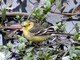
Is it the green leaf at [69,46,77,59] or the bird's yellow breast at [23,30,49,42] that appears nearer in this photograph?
the green leaf at [69,46,77,59]

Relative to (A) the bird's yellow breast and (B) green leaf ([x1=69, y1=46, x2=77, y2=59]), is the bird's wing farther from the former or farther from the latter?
(B) green leaf ([x1=69, y1=46, x2=77, y2=59])

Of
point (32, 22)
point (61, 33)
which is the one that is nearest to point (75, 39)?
point (61, 33)

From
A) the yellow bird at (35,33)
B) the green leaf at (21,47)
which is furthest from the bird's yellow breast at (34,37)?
the green leaf at (21,47)

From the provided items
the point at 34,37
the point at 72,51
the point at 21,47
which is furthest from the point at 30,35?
the point at 72,51

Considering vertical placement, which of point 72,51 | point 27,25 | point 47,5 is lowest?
point 72,51

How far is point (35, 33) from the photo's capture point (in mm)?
1974

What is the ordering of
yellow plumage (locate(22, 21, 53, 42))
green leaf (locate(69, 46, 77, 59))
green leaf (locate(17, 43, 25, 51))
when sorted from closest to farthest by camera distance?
green leaf (locate(69, 46, 77, 59)) → green leaf (locate(17, 43, 25, 51)) → yellow plumage (locate(22, 21, 53, 42))

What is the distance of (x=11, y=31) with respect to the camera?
2086 mm

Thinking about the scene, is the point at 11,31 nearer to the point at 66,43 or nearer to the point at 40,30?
the point at 40,30

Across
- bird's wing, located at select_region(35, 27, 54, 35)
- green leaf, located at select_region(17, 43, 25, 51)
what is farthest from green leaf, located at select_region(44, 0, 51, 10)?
green leaf, located at select_region(17, 43, 25, 51)

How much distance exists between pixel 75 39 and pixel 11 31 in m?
0.52

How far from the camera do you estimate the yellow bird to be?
1903mm

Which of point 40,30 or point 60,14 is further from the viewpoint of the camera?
point 60,14

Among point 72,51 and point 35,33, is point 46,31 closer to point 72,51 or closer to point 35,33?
point 35,33
